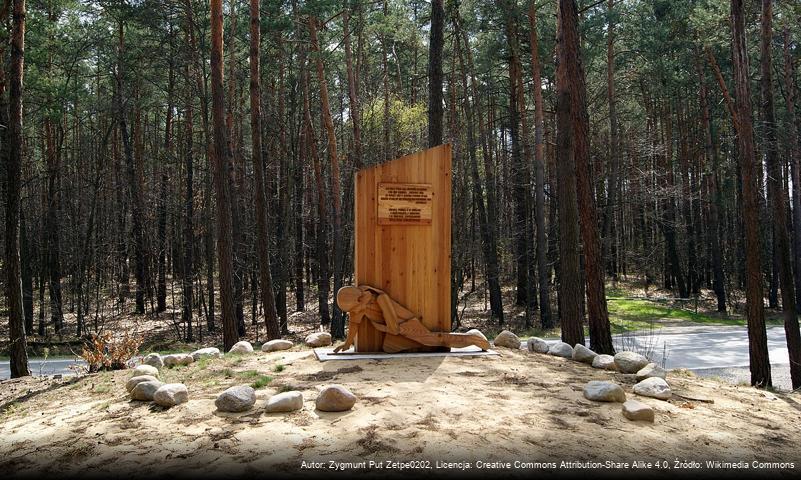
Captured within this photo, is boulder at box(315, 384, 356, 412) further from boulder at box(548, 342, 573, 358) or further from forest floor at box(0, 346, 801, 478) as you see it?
boulder at box(548, 342, 573, 358)

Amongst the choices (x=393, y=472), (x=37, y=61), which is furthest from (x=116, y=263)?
(x=393, y=472)

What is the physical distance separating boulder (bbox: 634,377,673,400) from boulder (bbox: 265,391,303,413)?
3.29 m

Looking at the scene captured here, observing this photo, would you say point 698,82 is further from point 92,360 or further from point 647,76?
point 92,360

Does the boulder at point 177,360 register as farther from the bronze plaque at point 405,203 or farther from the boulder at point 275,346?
the bronze plaque at point 405,203

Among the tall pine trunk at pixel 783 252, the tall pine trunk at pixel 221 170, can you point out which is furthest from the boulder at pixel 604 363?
the tall pine trunk at pixel 221 170

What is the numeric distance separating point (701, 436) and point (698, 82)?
22.0 metres

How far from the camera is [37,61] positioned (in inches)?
595

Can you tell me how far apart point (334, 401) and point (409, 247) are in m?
3.15

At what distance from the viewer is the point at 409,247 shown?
7.47 meters

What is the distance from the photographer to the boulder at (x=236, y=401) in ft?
15.6

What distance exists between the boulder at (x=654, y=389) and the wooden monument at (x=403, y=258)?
Result: 2346mm

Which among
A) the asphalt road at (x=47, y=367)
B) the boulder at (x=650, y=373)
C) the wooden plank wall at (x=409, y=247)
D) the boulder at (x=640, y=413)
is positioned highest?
the wooden plank wall at (x=409, y=247)

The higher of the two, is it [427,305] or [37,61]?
[37,61]

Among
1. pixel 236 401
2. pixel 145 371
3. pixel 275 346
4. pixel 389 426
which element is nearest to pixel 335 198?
pixel 275 346
